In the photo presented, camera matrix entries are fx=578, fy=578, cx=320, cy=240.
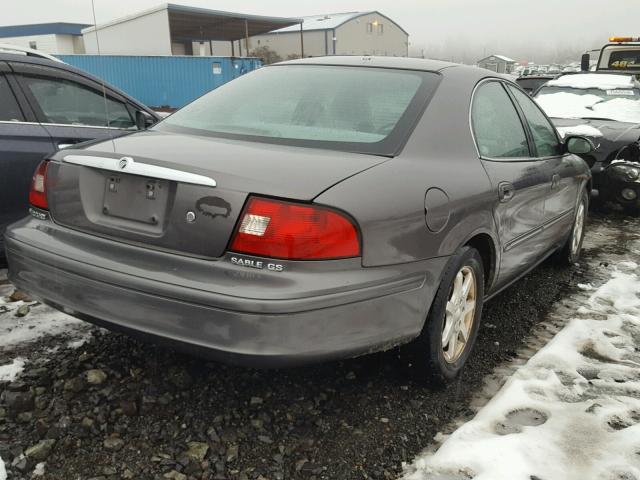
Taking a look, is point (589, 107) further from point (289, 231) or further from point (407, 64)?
point (289, 231)

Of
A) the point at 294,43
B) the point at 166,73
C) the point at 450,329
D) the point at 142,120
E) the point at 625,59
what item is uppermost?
the point at 294,43

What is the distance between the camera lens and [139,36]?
28.6m

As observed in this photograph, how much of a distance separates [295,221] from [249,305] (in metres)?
0.33

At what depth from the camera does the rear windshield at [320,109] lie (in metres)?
2.50

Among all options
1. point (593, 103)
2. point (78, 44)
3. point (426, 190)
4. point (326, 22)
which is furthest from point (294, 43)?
point (426, 190)

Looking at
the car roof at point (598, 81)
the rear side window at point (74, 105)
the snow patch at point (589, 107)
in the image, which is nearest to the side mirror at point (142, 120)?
the rear side window at point (74, 105)

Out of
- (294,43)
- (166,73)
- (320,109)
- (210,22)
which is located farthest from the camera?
(294,43)

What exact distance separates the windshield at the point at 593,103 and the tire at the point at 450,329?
5.78 meters

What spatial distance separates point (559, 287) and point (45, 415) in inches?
142

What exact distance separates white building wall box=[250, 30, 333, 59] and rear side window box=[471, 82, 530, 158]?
52.3 meters

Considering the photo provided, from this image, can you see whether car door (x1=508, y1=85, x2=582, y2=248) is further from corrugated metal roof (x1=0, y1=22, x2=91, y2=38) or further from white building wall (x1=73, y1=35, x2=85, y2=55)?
white building wall (x1=73, y1=35, x2=85, y2=55)

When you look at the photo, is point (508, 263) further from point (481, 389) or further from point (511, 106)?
point (511, 106)

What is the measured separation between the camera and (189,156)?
2229 millimetres

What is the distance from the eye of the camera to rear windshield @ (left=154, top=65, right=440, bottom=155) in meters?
2.50
